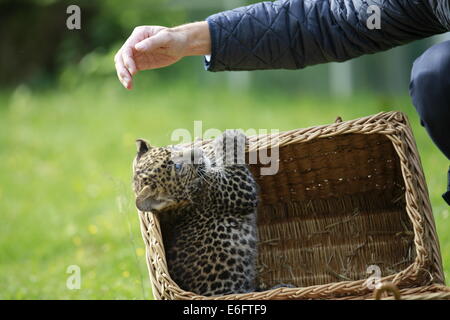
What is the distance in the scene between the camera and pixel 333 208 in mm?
2617

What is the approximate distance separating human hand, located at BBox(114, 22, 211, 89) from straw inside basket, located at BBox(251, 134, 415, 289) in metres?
0.55

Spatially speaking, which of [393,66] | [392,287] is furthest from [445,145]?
[393,66]

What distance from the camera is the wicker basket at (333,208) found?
236 cm

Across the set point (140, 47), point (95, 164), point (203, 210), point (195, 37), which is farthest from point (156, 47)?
point (95, 164)

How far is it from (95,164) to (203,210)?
2750mm

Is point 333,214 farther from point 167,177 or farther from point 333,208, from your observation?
point 167,177

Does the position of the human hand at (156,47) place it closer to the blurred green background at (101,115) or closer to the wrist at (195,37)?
the wrist at (195,37)

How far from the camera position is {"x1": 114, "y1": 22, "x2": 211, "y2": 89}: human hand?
199cm

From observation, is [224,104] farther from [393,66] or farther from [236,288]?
[236,288]

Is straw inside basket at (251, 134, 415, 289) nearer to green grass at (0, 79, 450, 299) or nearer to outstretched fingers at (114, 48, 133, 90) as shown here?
green grass at (0, 79, 450, 299)
